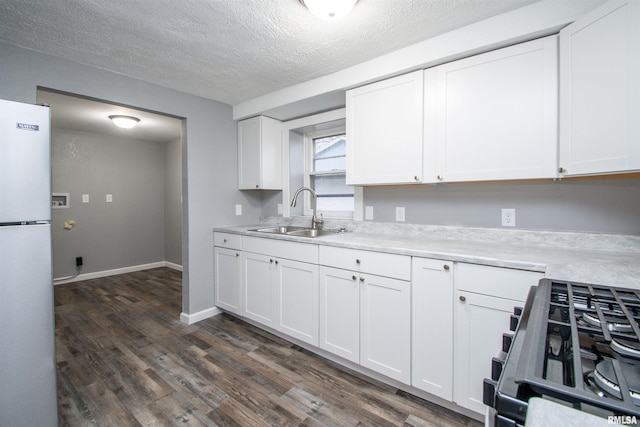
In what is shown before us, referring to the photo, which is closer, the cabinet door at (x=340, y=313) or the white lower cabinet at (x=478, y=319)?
the white lower cabinet at (x=478, y=319)

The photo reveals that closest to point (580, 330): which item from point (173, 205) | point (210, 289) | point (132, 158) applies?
point (210, 289)

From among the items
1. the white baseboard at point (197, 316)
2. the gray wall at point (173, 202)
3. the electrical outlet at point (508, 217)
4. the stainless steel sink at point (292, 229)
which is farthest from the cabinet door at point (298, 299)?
the gray wall at point (173, 202)

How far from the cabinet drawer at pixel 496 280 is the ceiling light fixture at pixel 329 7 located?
4.82 ft

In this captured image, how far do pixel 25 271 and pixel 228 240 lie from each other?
166cm

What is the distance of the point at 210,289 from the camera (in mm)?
2994

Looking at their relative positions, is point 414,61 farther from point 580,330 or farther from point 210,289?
point 210,289

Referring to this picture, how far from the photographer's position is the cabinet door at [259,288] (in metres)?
2.45

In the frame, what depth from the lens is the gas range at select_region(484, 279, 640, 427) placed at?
40 centimetres

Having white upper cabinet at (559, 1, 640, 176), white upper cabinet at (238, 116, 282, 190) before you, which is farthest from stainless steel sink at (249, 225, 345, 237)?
white upper cabinet at (559, 1, 640, 176)

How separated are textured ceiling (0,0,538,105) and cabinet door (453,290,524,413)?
159 cm

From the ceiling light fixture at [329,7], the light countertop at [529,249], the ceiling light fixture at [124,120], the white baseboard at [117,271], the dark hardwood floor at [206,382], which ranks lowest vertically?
the dark hardwood floor at [206,382]

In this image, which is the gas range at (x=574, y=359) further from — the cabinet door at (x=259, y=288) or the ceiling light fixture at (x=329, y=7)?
the cabinet door at (x=259, y=288)

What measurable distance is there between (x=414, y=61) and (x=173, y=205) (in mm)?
4604

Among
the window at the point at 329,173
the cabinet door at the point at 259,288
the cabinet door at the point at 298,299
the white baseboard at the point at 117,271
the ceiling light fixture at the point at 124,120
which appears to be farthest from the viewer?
the white baseboard at the point at 117,271
